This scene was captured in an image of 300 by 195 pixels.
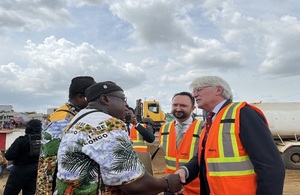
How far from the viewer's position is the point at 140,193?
6.81 feet

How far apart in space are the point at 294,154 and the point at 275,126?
53.4 inches

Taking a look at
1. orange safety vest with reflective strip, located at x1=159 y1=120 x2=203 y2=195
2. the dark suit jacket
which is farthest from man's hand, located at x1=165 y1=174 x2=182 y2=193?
orange safety vest with reflective strip, located at x1=159 y1=120 x2=203 y2=195

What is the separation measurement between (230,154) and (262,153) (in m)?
0.25

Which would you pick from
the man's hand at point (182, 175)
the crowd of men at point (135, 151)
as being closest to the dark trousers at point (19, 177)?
the crowd of men at point (135, 151)

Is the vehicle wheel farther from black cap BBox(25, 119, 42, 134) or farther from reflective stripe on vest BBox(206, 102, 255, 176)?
reflective stripe on vest BBox(206, 102, 255, 176)

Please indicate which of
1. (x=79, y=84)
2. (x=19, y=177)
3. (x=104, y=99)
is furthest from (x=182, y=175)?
(x=19, y=177)

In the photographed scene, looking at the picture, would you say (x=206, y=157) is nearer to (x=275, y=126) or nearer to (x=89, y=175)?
(x=89, y=175)

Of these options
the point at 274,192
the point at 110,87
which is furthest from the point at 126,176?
the point at 274,192

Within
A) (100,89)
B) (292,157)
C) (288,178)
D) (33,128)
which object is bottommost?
(288,178)

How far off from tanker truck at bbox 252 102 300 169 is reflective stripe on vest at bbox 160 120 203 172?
411 inches

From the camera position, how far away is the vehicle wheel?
1323 centimetres

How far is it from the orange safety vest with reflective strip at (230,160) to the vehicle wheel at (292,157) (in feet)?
38.8

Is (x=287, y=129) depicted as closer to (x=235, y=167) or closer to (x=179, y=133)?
(x=179, y=133)

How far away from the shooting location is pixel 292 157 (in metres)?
13.4
